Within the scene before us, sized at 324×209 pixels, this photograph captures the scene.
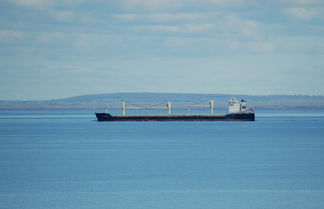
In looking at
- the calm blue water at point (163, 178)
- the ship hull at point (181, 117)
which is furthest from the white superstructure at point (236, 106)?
the calm blue water at point (163, 178)

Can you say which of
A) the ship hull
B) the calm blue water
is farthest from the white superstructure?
the calm blue water

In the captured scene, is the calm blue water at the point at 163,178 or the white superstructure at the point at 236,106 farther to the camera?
the white superstructure at the point at 236,106

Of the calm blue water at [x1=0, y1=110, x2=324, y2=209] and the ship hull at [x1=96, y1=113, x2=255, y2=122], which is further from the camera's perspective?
the ship hull at [x1=96, y1=113, x2=255, y2=122]

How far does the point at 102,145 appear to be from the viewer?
58406mm

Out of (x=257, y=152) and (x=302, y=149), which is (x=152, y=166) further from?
(x=302, y=149)

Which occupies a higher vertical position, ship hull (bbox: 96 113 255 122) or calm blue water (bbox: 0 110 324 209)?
ship hull (bbox: 96 113 255 122)

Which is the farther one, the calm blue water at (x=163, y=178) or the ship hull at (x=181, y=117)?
the ship hull at (x=181, y=117)

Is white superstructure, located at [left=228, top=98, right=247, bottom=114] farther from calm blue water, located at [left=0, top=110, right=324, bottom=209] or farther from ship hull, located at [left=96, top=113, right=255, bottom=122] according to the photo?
calm blue water, located at [left=0, top=110, right=324, bottom=209]

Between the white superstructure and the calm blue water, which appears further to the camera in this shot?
the white superstructure

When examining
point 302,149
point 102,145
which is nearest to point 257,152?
point 302,149

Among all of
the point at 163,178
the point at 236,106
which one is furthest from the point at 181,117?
the point at 163,178

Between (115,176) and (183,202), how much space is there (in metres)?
8.23

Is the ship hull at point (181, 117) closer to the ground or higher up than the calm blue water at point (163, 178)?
higher up

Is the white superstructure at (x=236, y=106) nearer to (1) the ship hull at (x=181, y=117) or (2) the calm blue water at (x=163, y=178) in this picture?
(1) the ship hull at (x=181, y=117)
